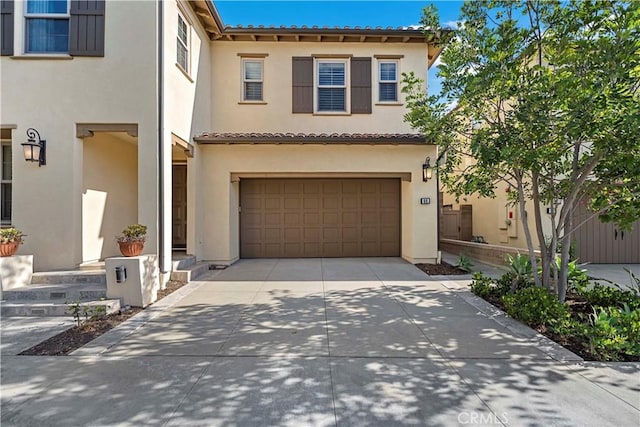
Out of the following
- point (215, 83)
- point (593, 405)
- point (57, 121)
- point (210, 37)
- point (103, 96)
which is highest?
point (210, 37)

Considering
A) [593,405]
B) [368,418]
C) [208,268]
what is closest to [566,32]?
[593,405]

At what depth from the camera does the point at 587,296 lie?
5578 millimetres

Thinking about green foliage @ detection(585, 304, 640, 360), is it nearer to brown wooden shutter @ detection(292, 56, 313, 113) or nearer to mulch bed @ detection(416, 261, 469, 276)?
mulch bed @ detection(416, 261, 469, 276)

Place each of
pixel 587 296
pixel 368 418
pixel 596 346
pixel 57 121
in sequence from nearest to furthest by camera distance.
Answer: pixel 368 418 < pixel 596 346 < pixel 587 296 < pixel 57 121

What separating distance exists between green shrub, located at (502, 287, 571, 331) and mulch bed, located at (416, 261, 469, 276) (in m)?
2.95

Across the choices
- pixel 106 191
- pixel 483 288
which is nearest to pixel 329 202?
pixel 483 288

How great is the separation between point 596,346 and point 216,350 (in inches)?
171

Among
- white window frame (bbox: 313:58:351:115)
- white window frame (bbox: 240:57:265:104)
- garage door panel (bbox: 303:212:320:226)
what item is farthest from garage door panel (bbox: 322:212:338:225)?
white window frame (bbox: 240:57:265:104)

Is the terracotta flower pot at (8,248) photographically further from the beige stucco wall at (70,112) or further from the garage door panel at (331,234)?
the garage door panel at (331,234)

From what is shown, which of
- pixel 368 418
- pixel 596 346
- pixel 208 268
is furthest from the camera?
pixel 208 268

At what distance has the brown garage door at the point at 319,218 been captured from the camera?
10.5 meters

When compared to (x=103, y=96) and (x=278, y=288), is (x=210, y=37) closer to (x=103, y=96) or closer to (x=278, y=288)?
(x=103, y=96)

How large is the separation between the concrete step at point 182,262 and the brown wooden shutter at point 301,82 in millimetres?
5150

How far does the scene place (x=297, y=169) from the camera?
943 cm
